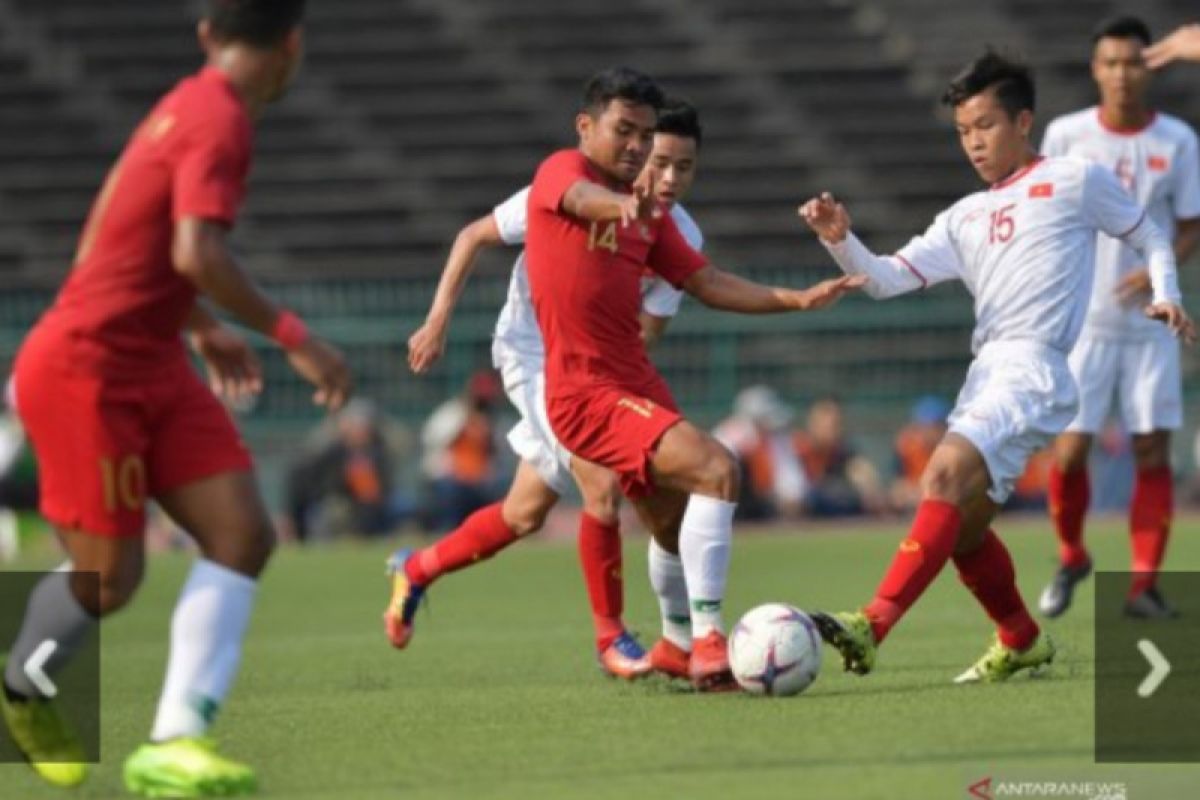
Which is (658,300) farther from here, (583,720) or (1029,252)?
(583,720)

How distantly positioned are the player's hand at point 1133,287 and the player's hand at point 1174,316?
2207 millimetres

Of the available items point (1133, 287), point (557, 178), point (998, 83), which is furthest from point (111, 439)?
point (1133, 287)

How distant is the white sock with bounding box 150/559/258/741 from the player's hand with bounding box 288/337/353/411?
0.59 m

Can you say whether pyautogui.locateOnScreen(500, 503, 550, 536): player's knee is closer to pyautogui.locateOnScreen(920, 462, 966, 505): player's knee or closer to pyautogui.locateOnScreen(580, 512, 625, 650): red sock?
pyautogui.locateOnScreen(580, 512, 625, 650): red sock

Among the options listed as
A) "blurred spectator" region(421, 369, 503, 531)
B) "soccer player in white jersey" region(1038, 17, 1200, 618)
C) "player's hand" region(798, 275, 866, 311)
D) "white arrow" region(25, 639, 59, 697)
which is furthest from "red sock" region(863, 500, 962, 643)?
"blurred spectator" region(421, 369, 503, 531)

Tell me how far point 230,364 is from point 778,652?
90.0 inches

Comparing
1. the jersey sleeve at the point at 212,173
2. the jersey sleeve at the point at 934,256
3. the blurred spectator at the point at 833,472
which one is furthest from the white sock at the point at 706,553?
the blurred spectator at the point at 833,472

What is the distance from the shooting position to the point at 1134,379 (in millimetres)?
12547

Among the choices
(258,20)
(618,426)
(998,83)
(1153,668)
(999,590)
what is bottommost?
(1153,668)

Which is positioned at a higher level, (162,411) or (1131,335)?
(162,411)

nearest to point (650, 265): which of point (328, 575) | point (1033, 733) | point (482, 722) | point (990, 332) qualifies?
point (990, 332)

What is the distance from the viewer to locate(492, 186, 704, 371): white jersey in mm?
10250

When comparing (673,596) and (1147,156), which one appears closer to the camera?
(673,596)

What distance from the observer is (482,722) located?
27.5 feet
